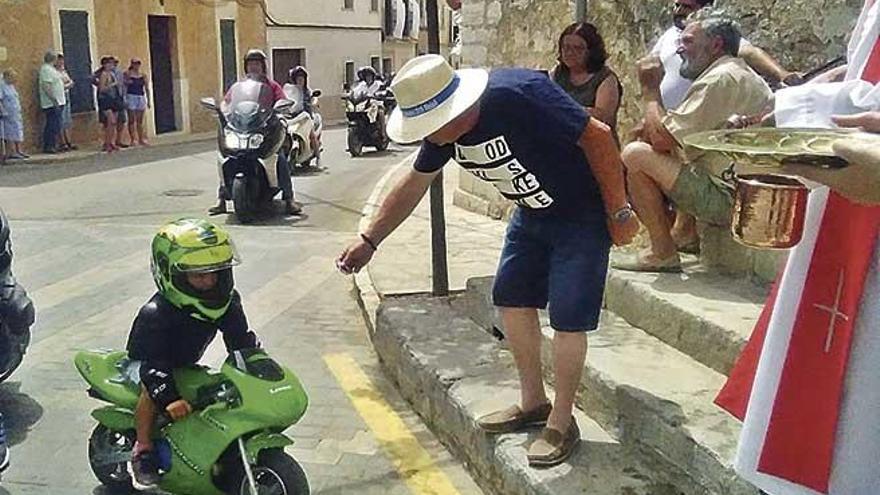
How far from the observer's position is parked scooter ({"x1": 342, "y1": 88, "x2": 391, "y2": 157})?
17531mm

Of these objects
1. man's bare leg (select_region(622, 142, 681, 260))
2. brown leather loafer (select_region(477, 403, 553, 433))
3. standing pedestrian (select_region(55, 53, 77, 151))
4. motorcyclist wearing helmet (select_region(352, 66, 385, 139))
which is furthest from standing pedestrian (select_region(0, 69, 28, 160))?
brown leather loafer (select_region(477, 403, 553, 433))

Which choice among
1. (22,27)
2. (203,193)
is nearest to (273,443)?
(203,193)

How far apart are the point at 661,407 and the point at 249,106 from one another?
7.52 meters

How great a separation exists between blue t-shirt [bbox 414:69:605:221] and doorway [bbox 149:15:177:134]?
827 inches

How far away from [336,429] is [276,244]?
4.53 m

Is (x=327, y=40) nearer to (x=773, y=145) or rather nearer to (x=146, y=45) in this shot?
(x=146, y=45)

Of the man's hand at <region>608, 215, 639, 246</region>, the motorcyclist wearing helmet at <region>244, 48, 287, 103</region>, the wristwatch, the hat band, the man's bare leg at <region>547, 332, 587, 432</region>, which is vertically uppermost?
the hat band

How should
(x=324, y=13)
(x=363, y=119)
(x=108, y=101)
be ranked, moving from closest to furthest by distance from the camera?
(x=363, y=119)
(x=108, y=101)
(x=324, y=13)

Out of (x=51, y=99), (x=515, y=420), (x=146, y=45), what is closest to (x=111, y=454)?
(x=515, y=420)

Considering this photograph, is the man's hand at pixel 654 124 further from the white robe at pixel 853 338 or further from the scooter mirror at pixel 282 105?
the scooter mirror at pixel 282 105

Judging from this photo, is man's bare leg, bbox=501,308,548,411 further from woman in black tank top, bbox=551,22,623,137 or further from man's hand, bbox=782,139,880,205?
woman in black tank top, bbox=551,22,623,137

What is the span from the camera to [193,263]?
12.2 ft

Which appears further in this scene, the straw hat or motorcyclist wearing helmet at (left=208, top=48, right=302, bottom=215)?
motorcyclist wearing helmet at (left=208, top=48, right=302, bottom=215)

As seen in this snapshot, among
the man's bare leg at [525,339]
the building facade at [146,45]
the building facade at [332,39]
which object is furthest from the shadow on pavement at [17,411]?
the building facade at [332,39]
